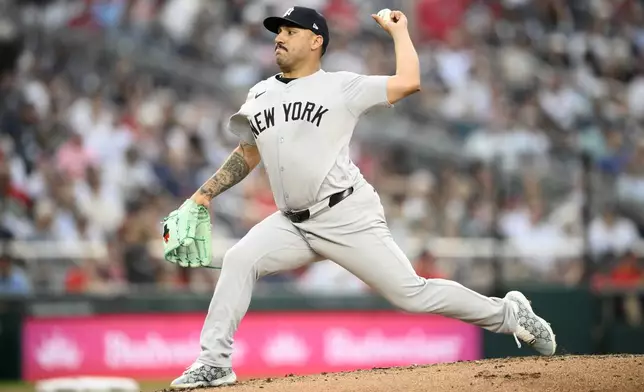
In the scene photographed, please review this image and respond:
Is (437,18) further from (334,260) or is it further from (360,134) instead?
(334,260)

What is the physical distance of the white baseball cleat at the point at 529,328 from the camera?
6.95m

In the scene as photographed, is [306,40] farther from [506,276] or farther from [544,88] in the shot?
[544,88]

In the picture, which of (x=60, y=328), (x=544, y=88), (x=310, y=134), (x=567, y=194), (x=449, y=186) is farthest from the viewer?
(x=544, y=88)

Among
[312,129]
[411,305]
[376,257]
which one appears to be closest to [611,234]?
[411,305]

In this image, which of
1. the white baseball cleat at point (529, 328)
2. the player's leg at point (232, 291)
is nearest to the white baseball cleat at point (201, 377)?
the player's leg at point (232, 291)

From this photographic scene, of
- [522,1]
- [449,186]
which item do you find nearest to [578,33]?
[522,1]

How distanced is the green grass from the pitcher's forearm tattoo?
18.1 feet

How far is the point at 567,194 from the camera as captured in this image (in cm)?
1346

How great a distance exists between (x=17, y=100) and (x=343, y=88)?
915 centimetres

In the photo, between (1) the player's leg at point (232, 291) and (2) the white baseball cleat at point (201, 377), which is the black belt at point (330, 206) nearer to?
(1) the player's leg at point (232, 291)

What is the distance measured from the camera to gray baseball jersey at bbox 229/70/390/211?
6449 mm

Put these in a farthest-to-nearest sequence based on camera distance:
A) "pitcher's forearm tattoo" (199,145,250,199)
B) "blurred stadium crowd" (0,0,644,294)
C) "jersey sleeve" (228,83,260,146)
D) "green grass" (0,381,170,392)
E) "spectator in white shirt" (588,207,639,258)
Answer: "spectator in white shirt" (588,207,639,258)
"blurred stadium crowd" (0,0,644,294)
"green grass" (0,381,170,392)
"pitcher's forearm tattoo" (199,145,250,199)
"jersey sleeve" (228,83,260,146)

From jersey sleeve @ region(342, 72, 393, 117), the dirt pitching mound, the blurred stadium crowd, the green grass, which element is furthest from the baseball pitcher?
the blurred stadium crowd

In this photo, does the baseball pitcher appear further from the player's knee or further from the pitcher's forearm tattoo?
the pitcher's forearm tattoo
